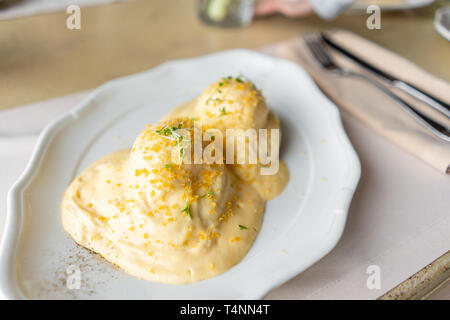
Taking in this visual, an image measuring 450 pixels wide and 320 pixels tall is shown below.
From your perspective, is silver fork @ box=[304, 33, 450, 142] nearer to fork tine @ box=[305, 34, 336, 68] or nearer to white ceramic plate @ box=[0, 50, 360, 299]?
fork tine @ box=[305, 34, 336, 68]

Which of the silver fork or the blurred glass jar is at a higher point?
the blurred glass jar

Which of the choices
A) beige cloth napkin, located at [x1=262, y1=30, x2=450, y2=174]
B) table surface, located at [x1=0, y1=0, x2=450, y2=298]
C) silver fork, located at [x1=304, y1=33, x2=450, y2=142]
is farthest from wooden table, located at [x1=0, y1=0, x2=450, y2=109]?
silver fork, located at [x1=304, y1=33, x2=450, y2=142]

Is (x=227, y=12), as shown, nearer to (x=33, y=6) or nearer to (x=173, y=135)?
(x=33, y=6)

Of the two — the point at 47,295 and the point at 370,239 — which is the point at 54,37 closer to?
the point at 47,295

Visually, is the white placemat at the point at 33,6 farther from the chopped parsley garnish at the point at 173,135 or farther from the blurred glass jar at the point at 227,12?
the chopped parsley garnish at the point at 173,135

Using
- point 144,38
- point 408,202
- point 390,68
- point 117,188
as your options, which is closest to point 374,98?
point 390,68

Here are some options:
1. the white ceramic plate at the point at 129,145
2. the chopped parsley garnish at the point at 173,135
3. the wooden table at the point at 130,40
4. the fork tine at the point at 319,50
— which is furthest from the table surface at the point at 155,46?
the chopped parsley garnish at the point at 173,135

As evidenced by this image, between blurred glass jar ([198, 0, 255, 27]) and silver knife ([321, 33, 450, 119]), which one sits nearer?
Result: silver knife ([321, 33, 450, 119])

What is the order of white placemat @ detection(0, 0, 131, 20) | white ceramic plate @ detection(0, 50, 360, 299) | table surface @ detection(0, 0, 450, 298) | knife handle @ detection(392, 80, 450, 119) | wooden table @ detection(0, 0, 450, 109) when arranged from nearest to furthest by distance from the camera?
white ceramic plate @ detection(0, 50, 360, 299)
table surface @ detection(0, 0, 450, 298)
knife handle @ detection(392, 80, 450, 119)
wooden table @ detection(0, 0, 450, 109)
white placemat @ detection(0, 0, 131, 20)
